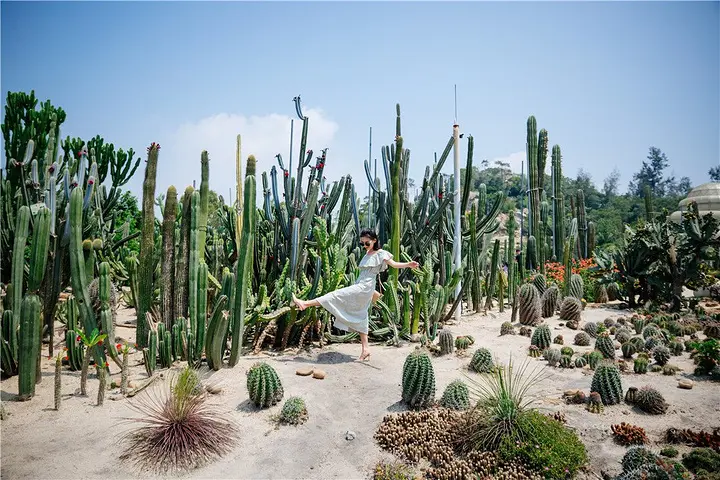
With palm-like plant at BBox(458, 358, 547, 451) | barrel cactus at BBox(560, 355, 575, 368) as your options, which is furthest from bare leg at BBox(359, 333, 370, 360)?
barrel cactus at BBox(560, 355, 575, 368)

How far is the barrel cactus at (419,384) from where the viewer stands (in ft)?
13.7

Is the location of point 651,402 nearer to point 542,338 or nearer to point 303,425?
point 542,338

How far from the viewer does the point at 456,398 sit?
165 inches

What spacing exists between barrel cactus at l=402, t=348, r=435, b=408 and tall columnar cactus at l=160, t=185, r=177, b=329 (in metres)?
2.51

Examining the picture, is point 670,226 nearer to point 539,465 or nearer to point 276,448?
point 539,465

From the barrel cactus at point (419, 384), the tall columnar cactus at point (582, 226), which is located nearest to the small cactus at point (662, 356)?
the barrel cactus at point (419, 384)

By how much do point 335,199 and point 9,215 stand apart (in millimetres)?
4836

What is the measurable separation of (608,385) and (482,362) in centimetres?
124

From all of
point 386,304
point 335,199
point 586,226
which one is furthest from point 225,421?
point 586,226

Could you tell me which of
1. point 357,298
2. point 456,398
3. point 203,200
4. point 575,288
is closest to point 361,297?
point 357,298

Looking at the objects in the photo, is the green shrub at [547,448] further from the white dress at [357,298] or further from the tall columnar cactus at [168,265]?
the tall columnar cactus at [168,265]

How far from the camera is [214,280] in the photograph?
19.2 feet

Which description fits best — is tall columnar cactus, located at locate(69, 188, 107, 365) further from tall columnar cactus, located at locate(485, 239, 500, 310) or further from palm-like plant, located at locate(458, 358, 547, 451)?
tall columnar cactus, located at locate(485, 239, 500, 310)

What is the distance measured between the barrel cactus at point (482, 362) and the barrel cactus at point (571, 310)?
3.40m
